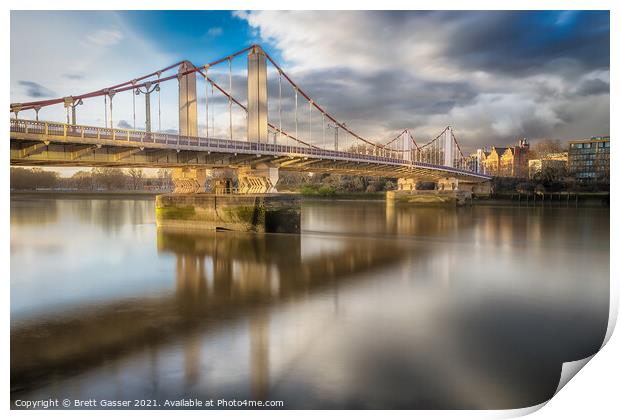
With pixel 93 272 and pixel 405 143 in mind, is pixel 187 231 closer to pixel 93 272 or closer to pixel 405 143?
pixel 93 272

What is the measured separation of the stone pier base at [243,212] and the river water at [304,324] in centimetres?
242

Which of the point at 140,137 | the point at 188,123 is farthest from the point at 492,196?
the point at 140,137

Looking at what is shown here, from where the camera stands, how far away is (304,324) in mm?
6273

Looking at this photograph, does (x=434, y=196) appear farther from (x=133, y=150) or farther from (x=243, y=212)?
(x=133, y=150)

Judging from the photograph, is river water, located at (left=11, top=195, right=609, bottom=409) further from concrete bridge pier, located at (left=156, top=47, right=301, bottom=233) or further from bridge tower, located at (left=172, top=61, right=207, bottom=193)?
bridge tower, located at (left=172, top=61, right=207, bottom=193)

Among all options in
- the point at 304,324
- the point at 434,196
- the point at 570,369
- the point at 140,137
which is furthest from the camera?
the point at 434,196

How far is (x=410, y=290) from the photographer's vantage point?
28.0 feet

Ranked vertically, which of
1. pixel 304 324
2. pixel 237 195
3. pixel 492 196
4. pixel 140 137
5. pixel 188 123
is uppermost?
pixel 188 123

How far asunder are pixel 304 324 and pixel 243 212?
10037 mm

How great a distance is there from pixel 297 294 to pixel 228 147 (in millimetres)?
8950

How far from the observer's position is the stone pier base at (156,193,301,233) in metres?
15.8

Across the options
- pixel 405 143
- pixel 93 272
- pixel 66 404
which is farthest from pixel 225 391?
pixel 405 143

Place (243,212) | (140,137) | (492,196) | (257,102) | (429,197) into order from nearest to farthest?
(140,137)
(243,212)
(257,102)
(429,197)
(492,196)

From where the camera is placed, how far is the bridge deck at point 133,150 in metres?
10.8
